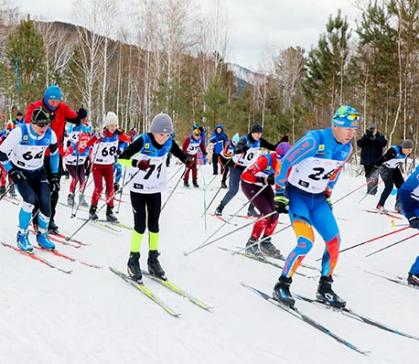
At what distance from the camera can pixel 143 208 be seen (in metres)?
4.56

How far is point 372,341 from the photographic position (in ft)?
11.5

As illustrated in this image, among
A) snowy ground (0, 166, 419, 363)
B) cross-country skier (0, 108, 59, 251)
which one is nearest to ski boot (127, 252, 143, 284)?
snowy ground (0, 166, 419, 363)

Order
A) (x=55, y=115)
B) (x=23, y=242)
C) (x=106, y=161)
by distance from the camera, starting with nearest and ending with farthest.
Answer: (x=23, y=242)
(x=55, y=115)
(x=106, y=161)

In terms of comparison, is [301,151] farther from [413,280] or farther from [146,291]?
[413,280]

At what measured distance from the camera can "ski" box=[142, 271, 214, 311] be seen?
3.95 meters

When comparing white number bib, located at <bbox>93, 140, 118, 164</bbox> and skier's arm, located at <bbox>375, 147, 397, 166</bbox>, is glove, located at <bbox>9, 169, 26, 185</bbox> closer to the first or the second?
white number bib, located at <bbox>93, 140, 118, 164</bbox>

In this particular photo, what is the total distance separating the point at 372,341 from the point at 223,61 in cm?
2855

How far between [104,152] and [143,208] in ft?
10.4

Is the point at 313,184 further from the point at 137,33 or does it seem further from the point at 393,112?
the point at 137,33

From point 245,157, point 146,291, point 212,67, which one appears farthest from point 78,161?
point 212,67

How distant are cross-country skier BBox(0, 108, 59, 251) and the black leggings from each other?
56.2 inches

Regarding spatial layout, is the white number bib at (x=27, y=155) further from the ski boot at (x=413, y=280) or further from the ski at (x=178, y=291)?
the ski boot at (x=413, y=280)

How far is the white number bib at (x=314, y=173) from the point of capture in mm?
4023

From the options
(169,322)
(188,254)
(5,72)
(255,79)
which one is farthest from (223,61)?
(169,322)
